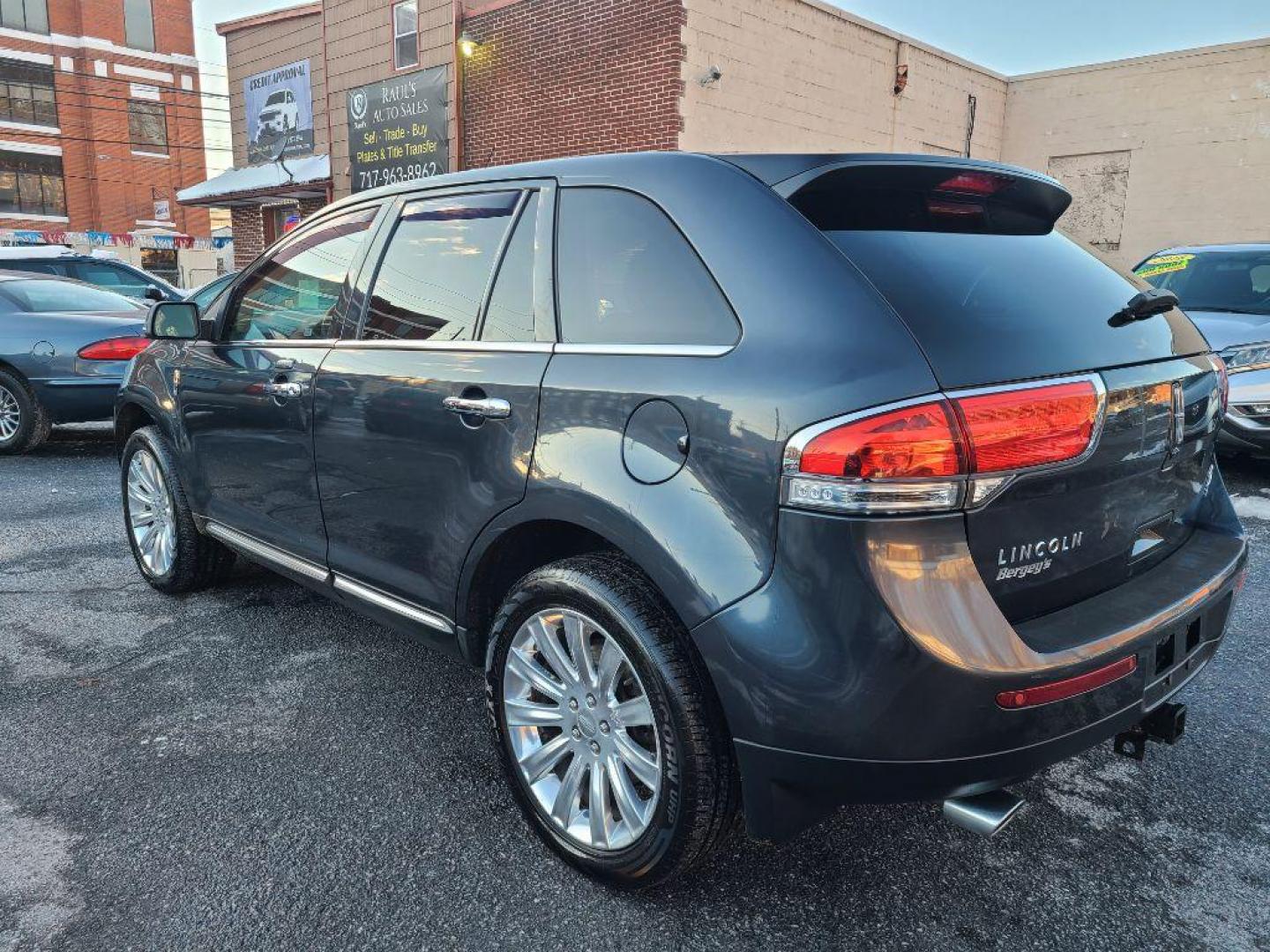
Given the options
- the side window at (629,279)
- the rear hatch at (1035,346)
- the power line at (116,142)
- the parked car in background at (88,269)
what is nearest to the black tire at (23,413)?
the parked car in background at (88,269)

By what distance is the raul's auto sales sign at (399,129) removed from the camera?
15891 millimetres

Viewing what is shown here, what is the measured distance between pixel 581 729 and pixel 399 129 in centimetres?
1618

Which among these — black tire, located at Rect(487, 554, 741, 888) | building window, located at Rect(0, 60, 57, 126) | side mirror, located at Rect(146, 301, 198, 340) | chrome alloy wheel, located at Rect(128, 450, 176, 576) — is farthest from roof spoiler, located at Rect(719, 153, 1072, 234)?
building window, located at Rect(0, 60, 57, 126)

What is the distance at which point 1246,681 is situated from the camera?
3.38 meters

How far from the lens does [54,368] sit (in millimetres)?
7551

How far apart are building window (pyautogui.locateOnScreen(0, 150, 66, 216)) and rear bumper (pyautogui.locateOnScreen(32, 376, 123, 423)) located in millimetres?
42193

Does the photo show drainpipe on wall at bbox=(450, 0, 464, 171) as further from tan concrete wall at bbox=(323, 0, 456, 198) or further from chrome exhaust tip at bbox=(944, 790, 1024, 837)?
chrome exhaust tip at bbox=(944, 790, 1024, 837)

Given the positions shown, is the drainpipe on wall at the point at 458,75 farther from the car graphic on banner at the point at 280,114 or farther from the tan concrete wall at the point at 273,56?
the car graphic on banner at the point at 280,114

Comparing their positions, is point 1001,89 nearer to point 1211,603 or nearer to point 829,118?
point 829,118

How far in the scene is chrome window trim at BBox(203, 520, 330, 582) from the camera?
127 inches

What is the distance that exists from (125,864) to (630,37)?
502 inches

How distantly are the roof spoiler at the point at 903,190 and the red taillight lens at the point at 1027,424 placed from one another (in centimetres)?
51

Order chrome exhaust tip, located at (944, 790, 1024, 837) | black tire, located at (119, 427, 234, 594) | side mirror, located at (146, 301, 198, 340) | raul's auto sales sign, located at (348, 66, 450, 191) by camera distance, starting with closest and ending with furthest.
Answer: chrome exhaust tip, located at (944, 790, 1024, 837) < side mirror, located at (146, 301, 198, 340) < black tire, located at (119, 427, 234, 594) < raul's auto sales sign, located at (348, 66, 450, 191)

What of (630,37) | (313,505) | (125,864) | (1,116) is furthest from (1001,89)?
(1,116)
